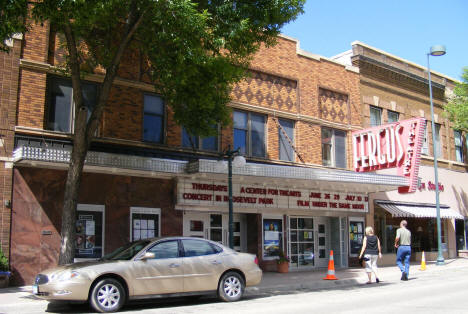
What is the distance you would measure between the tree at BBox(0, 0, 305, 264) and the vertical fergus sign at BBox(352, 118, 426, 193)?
862cm

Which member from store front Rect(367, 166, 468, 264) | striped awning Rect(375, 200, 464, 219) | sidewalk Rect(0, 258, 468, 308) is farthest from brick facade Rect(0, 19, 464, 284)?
store front Rect(367, 166, 468, 264)

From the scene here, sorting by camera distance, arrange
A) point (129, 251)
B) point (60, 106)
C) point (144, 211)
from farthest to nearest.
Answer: point (144, 211) < point (60, 106) < point (129, 251)

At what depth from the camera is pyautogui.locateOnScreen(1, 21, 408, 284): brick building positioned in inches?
547

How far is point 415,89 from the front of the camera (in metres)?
26.4

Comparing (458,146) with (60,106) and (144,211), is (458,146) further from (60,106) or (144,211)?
(60,106)

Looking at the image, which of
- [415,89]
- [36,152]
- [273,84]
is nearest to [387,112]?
[415,89]

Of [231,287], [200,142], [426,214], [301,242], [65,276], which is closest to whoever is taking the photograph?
[65,276]

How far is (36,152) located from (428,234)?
19970 millimetres

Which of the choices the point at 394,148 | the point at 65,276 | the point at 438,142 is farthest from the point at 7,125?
the point at 438,142

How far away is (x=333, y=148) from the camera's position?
22219mm

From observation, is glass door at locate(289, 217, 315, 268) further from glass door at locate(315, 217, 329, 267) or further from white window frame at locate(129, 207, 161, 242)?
white window frame at locate(129, 207, 161, 242)

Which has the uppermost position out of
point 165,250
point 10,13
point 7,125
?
point 10,13

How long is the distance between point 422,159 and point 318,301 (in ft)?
56.3

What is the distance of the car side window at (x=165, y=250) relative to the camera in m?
10.6
